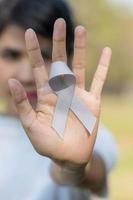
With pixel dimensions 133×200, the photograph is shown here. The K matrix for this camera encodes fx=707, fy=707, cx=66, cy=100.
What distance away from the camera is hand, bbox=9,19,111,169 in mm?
1572

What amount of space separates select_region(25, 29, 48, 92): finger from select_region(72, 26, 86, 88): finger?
0.24 ft

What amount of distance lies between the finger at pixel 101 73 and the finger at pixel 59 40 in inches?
3.8

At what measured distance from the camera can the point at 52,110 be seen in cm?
161

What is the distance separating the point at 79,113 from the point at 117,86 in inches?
846

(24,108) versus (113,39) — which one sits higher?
(24,108)

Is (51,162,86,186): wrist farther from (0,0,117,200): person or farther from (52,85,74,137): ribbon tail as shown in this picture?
(52,85,74,137): ribbon tail

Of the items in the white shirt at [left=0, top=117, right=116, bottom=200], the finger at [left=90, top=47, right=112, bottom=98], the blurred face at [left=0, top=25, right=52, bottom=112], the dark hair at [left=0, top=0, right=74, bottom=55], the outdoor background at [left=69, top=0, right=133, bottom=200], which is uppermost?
the finger at [left=90, top=47, right=112, bottom=98]

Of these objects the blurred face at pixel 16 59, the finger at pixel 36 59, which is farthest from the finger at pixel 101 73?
the blurred face at pixel 16 59

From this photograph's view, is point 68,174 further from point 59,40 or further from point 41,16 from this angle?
point 41,16

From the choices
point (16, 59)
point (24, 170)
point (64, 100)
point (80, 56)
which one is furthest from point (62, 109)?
point (16, 59)

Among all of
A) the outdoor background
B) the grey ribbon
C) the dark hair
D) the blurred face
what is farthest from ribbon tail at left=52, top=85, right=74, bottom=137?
the outdoor background

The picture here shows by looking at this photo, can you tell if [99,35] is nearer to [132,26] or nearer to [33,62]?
[132,26]

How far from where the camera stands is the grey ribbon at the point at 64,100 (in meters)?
1.59

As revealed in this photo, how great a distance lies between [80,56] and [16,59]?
0.56 meters
